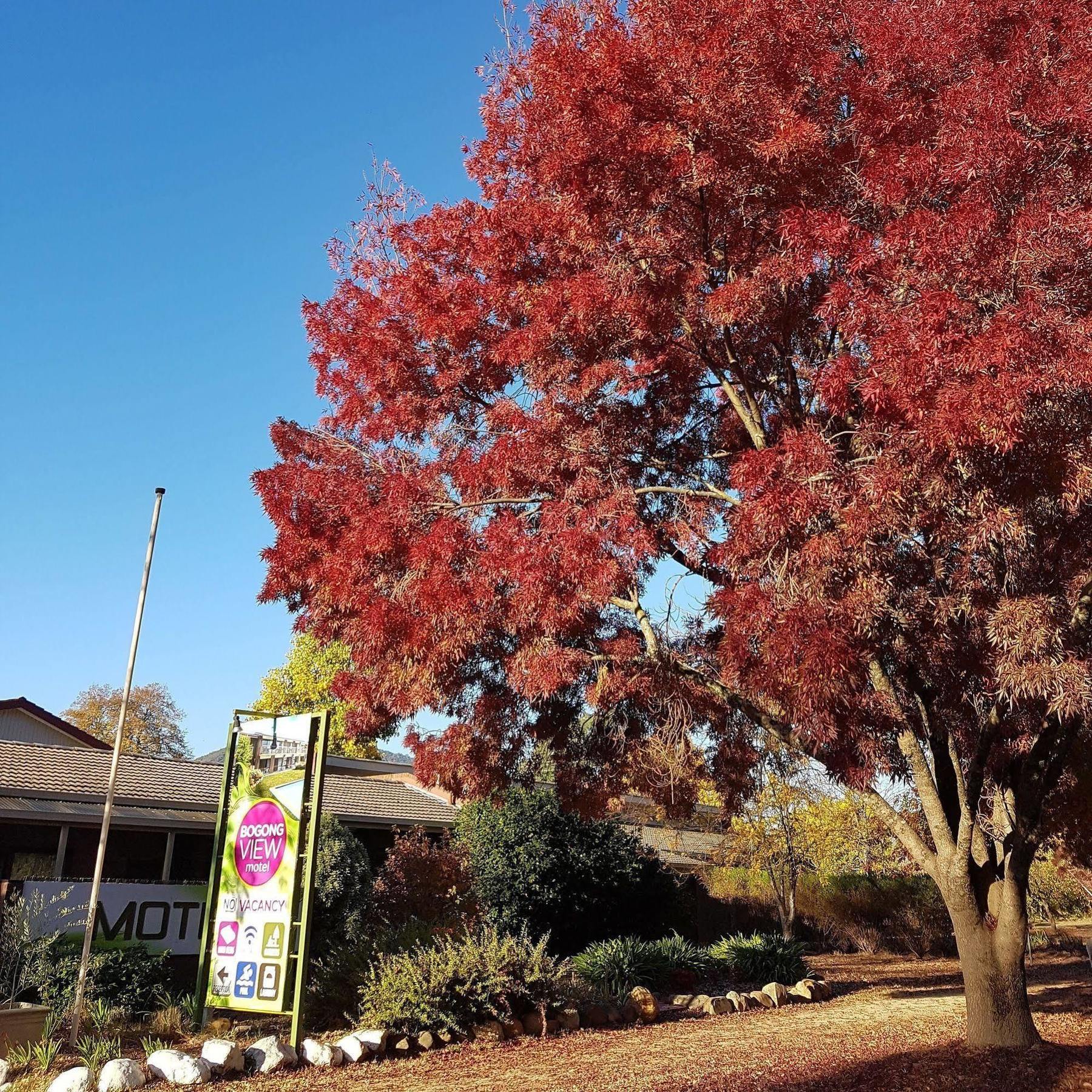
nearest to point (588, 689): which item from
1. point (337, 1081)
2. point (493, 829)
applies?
point (337, 1081)

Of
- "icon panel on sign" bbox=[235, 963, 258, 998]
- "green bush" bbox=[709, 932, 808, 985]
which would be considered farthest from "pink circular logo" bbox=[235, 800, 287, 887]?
"green bush" bbox=[709, 932, 808, 985]

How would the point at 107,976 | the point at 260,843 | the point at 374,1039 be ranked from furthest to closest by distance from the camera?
the point at 107,976 → the point at 260,843 → the point at 374,1039

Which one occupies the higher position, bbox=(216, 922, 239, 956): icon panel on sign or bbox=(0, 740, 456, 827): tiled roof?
bbox=(0, 740, 456, 827): tiled roof

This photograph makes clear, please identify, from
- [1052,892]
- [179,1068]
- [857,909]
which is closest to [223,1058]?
[179,1068]

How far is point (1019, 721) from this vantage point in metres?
9.11

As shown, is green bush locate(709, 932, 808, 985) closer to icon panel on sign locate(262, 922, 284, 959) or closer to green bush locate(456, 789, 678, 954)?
green bush locate(456, 789, 678, 954)

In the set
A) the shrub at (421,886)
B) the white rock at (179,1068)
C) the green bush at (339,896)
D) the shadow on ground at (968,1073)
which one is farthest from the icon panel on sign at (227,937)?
the shadow on ground at (968,1073)

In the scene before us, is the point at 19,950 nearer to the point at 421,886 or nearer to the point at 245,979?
the point at 245,979

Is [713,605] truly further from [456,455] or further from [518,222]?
[518,222]

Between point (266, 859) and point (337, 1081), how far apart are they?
2.67m

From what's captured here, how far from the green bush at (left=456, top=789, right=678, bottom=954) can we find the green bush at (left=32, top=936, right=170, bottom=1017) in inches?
249

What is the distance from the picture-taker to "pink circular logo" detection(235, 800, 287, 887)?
10422 mm

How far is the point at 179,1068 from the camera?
8375mm

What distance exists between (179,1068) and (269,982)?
1.61 metres
